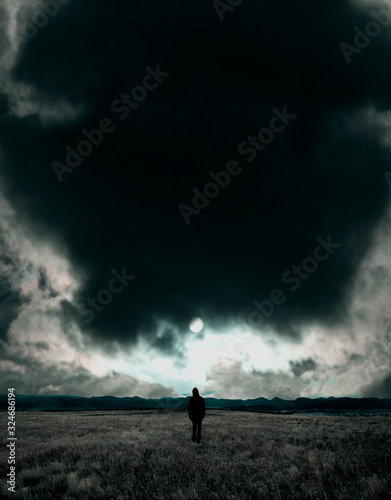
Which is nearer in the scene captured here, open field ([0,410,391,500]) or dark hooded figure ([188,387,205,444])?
open field ([0,410,391,500])

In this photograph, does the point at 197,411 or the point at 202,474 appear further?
the point at 197,411

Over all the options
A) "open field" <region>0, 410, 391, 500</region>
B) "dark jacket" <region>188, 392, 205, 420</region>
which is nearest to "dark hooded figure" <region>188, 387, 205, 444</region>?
"dark jacket" <region>188, 392, 205, 420</region>

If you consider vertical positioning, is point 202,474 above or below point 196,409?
above

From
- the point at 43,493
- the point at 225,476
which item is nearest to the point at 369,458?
the point at 225,476

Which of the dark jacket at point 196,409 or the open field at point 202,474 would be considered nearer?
the open field at point 202,474

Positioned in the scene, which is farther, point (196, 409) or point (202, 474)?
point (196, 409)

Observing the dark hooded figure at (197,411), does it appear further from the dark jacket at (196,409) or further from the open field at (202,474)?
the open field at (202,474)

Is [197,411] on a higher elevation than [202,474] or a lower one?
lower

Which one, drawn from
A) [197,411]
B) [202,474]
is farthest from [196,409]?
[202,474]

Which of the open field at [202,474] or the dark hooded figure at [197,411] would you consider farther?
the dark hooded figure at [197,411]

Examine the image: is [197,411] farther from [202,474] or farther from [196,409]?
[202,474]

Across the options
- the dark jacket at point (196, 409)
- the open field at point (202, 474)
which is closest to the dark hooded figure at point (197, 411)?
the dark jacket at point (196, 409)

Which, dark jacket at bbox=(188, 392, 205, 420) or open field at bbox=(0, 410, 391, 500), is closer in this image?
open field at bbox=(0, 410, 391, 500)

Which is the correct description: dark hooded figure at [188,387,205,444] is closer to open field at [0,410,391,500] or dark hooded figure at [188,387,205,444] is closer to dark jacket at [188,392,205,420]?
dark jacket at [188,392,205,420]
